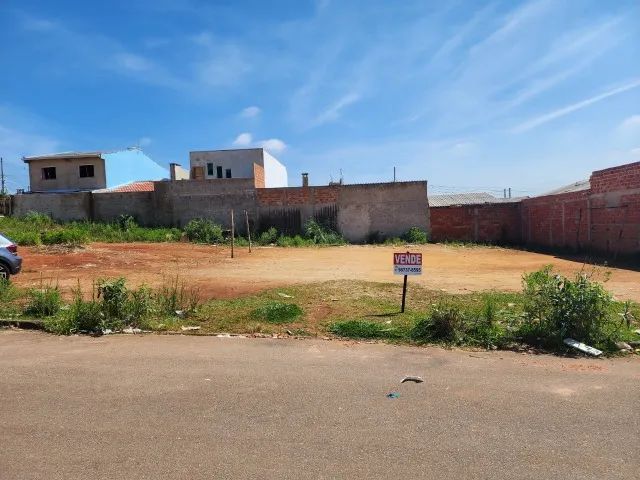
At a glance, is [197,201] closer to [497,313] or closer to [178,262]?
[178,262]

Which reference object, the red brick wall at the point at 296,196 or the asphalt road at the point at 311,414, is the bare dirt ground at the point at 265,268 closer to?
the asphalt road at the point at 311,414

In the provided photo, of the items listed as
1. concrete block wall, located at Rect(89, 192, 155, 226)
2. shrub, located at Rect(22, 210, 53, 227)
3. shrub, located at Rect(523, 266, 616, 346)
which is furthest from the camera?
concrete block wall, located at Rect(89, 192, 155, 226)

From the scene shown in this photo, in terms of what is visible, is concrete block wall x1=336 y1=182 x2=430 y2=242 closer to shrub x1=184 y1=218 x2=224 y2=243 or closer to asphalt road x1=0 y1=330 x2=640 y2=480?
shrub x1=184 y1=218 x2=224 y2=243

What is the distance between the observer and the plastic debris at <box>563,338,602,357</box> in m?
5.87

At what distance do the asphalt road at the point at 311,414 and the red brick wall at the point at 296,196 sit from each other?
21.9m

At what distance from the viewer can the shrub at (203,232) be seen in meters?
25.9

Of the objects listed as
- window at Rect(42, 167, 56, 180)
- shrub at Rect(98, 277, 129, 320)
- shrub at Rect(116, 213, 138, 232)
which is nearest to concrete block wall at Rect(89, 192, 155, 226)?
shrub at Rect(116, 213, 138, 232)

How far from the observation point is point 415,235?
26.7m

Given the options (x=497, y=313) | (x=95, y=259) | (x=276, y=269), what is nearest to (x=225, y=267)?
(x=276, y=269)

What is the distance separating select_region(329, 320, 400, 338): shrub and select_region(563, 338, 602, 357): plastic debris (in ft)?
7.11

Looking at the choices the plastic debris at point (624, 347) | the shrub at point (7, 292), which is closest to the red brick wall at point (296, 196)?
the shrub at point (7, 292)

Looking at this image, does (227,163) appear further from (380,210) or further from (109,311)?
(109,311)

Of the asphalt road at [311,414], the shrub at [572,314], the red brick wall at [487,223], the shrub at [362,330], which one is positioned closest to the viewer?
the asphalt road at [311,414]

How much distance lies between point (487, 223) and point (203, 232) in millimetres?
15587
